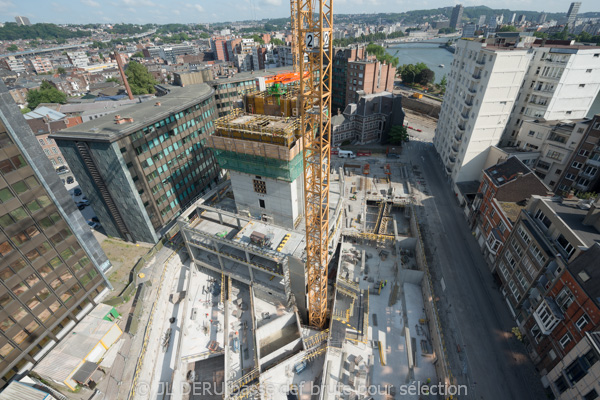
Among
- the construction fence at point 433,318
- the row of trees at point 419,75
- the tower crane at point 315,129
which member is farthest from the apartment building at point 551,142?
the row of trees at point 419,75

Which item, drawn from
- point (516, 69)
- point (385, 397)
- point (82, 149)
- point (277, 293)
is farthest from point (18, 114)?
point (516, 69)

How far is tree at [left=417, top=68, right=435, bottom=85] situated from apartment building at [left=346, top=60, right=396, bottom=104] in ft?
198

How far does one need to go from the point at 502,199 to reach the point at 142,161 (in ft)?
200

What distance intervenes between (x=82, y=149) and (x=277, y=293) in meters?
37.7

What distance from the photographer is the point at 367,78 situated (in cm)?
9006

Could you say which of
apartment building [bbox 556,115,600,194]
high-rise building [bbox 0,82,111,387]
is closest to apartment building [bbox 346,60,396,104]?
apartment building [bbox 556,115,600,194]

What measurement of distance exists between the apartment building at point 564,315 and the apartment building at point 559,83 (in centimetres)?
4661

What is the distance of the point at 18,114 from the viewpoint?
29.2 m

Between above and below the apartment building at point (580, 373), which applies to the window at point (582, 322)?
above

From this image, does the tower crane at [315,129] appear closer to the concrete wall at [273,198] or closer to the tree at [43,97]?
the concrete wall at [273,198]

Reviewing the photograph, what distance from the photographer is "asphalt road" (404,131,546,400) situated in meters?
31.4

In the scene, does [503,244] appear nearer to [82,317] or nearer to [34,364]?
[82,317]

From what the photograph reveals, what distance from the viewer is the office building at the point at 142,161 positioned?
42594 mm

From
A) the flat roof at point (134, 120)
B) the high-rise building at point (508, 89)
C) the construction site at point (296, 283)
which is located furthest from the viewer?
the high-rise building at point (508, 89)
